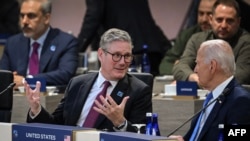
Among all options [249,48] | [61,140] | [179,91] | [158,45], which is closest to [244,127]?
[61,140]

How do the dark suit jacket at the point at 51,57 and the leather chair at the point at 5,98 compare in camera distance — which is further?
the dark suit jacket at the point at 51,57

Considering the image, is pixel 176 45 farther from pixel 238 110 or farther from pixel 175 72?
pixel 238 110

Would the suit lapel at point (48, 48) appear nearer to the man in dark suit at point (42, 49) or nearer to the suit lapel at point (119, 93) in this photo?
the man in dark suit at point (42, 49)

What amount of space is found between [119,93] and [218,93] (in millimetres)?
753

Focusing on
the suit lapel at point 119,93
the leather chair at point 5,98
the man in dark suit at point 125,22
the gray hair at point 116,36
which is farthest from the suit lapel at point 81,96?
the man in dark suit at point 125,22

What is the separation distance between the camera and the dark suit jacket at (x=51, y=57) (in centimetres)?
681

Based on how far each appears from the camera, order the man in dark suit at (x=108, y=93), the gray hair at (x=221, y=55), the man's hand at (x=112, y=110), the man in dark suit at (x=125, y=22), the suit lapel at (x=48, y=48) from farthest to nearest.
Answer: the man in dark suit at (x=125, y=22) → the suit lapel at (x=48, y=48) → the man in dark suit at (x=108, y=93) → the gray hair at (x=221, y=55) → the man's hand at (x=112, y=110)

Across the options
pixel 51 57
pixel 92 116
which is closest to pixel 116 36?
pixel 92 116

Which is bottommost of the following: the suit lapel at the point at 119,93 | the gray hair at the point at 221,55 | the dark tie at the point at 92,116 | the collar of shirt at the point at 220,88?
the dark tie at the point at 92,116

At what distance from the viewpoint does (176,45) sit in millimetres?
7477

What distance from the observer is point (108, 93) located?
197 inches

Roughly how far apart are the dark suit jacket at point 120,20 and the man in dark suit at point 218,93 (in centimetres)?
382

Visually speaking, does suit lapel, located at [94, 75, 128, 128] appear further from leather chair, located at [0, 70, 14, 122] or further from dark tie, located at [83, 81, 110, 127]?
leather chair, located at [0, 70, 14, 122]

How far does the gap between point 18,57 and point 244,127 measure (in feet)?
13.2
